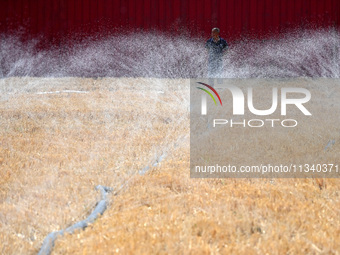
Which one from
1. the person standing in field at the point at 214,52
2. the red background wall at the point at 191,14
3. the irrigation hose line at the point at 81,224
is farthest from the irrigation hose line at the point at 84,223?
the red background wall at the point at 191,14

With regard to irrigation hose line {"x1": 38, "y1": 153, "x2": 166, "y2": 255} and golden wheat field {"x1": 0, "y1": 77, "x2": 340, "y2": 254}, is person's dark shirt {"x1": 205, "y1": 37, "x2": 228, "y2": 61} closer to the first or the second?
golden wheat field {"x1": 0, "y1": 77, "x2": 340, "y2": 254}

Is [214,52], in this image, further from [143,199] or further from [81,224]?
[81,224]

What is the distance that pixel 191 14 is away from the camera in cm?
1251

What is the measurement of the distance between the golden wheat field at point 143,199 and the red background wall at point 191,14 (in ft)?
24.2

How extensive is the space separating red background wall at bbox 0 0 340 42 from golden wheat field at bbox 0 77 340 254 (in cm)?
737

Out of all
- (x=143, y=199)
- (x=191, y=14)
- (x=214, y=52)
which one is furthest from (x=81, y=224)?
(x=191, y=14)

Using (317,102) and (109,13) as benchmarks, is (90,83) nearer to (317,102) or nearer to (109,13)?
(109,13)

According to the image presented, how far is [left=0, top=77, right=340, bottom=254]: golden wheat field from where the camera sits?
2.29 meters

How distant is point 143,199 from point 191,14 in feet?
33.4

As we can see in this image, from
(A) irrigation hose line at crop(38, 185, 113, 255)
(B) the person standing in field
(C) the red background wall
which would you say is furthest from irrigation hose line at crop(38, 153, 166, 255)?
(C) the red background wall

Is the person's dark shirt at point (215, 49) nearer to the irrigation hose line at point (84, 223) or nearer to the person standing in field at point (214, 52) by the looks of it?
the person standing in field at point (214, 52)

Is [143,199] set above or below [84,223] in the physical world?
below

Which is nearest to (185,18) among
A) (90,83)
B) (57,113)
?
(90,83)

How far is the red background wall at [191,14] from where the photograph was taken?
41.0 feet
